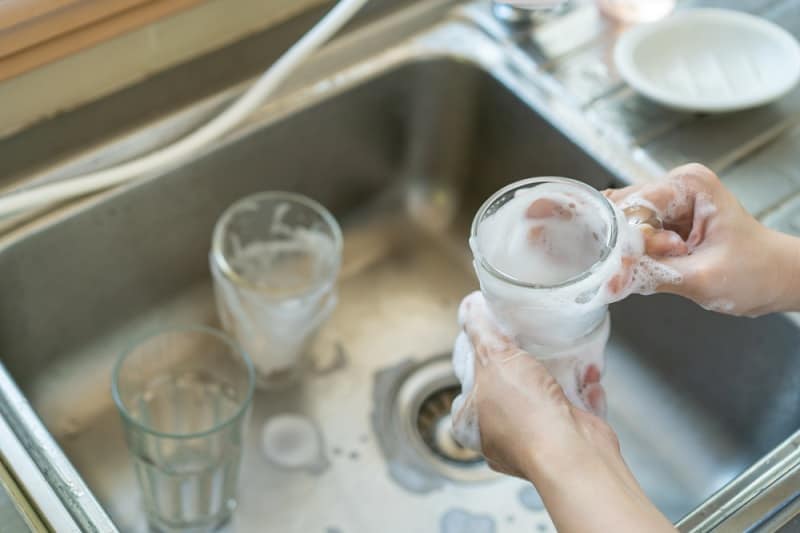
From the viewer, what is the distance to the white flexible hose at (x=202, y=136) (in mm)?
831

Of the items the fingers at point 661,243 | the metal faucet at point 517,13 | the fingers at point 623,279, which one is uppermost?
the fingers at point 623,279

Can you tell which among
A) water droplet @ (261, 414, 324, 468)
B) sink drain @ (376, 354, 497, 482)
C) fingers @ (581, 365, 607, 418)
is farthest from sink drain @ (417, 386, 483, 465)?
fingers @ (581, 365, 607, 418)

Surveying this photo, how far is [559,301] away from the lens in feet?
1.98

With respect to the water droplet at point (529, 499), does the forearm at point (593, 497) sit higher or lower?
higher

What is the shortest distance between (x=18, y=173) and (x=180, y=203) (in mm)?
142

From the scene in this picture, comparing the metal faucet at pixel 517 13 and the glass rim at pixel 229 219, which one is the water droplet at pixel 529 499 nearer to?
the glass rim at pixel 229 219

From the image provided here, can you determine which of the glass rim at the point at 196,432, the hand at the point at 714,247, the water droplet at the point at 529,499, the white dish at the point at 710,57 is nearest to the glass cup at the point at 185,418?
the glass rim at the point at 196,432

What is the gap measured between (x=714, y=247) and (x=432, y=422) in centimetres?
37

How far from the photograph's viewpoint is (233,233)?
0.96 metres

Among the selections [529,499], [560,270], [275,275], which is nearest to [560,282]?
[560,270]

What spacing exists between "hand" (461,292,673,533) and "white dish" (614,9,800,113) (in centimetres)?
38

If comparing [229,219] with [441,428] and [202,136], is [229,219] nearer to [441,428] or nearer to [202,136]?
[202,136]

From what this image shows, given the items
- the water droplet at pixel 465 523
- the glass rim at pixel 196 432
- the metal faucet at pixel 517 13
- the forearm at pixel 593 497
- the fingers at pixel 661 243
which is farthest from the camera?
the metal faucet at pixel 517 13

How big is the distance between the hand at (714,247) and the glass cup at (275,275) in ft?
1.08
